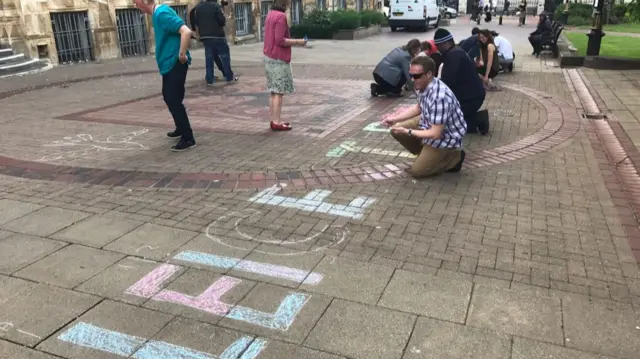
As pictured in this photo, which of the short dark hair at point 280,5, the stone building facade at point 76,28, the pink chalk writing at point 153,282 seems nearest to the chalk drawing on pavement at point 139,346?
the pink chalk writing at point 153,282

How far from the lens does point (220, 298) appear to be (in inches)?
131

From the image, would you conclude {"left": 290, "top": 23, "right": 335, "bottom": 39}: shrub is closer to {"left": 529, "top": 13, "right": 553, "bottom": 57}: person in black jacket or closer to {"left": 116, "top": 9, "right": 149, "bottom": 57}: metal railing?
{"left": 116, "top": 9, "right": 149, "bottom": 57}: metal railing

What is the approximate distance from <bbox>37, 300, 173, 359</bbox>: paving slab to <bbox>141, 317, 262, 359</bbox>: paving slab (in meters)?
0.07

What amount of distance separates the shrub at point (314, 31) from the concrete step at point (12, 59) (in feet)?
38.6

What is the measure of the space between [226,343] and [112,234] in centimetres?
178

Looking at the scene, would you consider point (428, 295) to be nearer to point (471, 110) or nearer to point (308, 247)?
point (308, 247)

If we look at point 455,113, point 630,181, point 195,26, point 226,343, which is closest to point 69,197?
point 226,343

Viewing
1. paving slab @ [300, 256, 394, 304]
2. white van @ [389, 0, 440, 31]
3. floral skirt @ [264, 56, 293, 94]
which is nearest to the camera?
paving slab @ [300, 256, 394, 304]

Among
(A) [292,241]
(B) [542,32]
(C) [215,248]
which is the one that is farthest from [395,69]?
(B) [542,32]

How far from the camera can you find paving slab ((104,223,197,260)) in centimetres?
390

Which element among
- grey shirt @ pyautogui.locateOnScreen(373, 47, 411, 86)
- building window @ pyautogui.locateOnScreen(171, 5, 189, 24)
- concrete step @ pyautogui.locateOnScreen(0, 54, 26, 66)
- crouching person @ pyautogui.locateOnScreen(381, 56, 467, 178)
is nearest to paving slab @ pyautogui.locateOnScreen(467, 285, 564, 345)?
crouching person @ pyautogui.locateOnScreen(381, 56, 467, 178)

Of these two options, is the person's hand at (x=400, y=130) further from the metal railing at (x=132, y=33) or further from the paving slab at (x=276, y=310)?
the metal railing at (x=132, y=33)

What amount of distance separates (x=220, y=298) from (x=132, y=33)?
49.8 feet

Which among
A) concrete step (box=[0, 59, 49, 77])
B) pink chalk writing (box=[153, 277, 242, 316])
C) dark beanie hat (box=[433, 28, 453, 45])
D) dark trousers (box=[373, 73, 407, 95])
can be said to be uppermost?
dark beanie hat (box=[433, 28, 453, 45])
